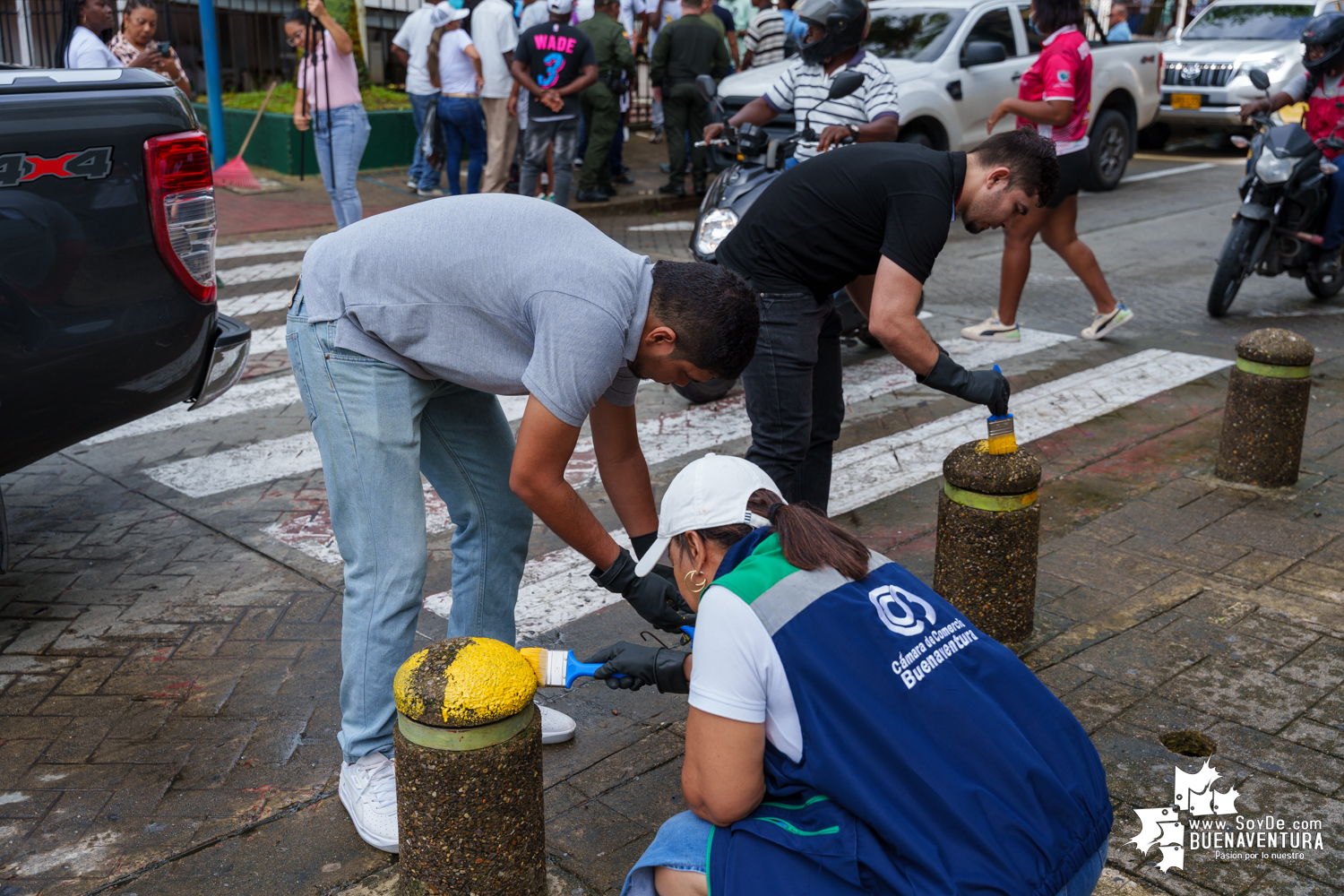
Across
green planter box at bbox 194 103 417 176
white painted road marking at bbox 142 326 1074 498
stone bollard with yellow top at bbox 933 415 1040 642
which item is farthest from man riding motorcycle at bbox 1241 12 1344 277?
green planter box at bbox 194 103 417 176

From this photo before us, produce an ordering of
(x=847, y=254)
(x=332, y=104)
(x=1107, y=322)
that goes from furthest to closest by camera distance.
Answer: (x=332, y=104), (x=1107, y=322), (x=847, y=254)

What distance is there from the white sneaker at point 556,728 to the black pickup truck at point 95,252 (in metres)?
1.62

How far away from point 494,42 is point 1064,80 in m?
5.81

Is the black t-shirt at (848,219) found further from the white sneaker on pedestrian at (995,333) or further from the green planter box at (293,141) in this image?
the green planter box at (293,141)

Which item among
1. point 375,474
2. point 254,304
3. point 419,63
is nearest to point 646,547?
point 375,474

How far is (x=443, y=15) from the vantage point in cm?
1126

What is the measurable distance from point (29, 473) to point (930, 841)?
4.86 m

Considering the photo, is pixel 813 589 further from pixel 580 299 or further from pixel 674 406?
pixel 674 406

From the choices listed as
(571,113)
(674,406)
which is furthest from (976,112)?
(674,406)

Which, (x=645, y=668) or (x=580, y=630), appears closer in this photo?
(x=645, y=668)

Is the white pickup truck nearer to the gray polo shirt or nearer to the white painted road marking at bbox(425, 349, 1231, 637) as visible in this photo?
the white painted road marking at bbox(425, 349, 1231, 637)

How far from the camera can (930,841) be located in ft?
6.68

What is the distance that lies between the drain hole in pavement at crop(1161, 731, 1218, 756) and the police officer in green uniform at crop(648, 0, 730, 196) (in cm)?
963

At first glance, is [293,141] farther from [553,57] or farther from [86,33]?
[86,33]
